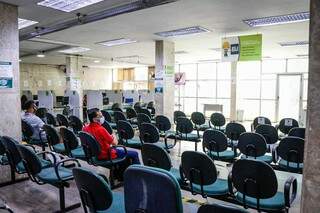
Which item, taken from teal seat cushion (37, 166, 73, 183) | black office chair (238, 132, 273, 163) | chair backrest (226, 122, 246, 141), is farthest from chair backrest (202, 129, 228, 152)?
teal seat cushion (37, 166, 73, 183)

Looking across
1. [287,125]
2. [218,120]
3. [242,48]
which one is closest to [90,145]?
[218,120]

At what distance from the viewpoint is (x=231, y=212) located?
52.6 inches

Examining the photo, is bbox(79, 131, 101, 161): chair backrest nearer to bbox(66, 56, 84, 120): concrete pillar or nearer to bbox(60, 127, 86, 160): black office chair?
bbox(60, 127, 86, 160): black office chair

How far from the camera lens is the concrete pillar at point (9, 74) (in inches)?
165

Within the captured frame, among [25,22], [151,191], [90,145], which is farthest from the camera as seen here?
[25,22]

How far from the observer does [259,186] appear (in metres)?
2.34

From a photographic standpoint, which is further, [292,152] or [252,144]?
[252,144]

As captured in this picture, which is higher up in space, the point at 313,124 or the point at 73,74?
the point at 73,74

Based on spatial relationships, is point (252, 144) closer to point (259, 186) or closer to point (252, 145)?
point (252, 145)

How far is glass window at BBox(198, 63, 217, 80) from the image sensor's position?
46.9 ft

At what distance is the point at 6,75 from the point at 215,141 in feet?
11.0

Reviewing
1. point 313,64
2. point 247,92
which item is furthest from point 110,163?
point 247,92

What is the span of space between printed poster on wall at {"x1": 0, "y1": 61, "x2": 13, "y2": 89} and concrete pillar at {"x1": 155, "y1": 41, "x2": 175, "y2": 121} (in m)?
4.58

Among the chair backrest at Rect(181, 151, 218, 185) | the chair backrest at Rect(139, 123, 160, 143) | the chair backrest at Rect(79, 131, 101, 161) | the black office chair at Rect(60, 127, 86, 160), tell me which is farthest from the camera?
the chair backrest at Rect(139, 123, 160, 143)
